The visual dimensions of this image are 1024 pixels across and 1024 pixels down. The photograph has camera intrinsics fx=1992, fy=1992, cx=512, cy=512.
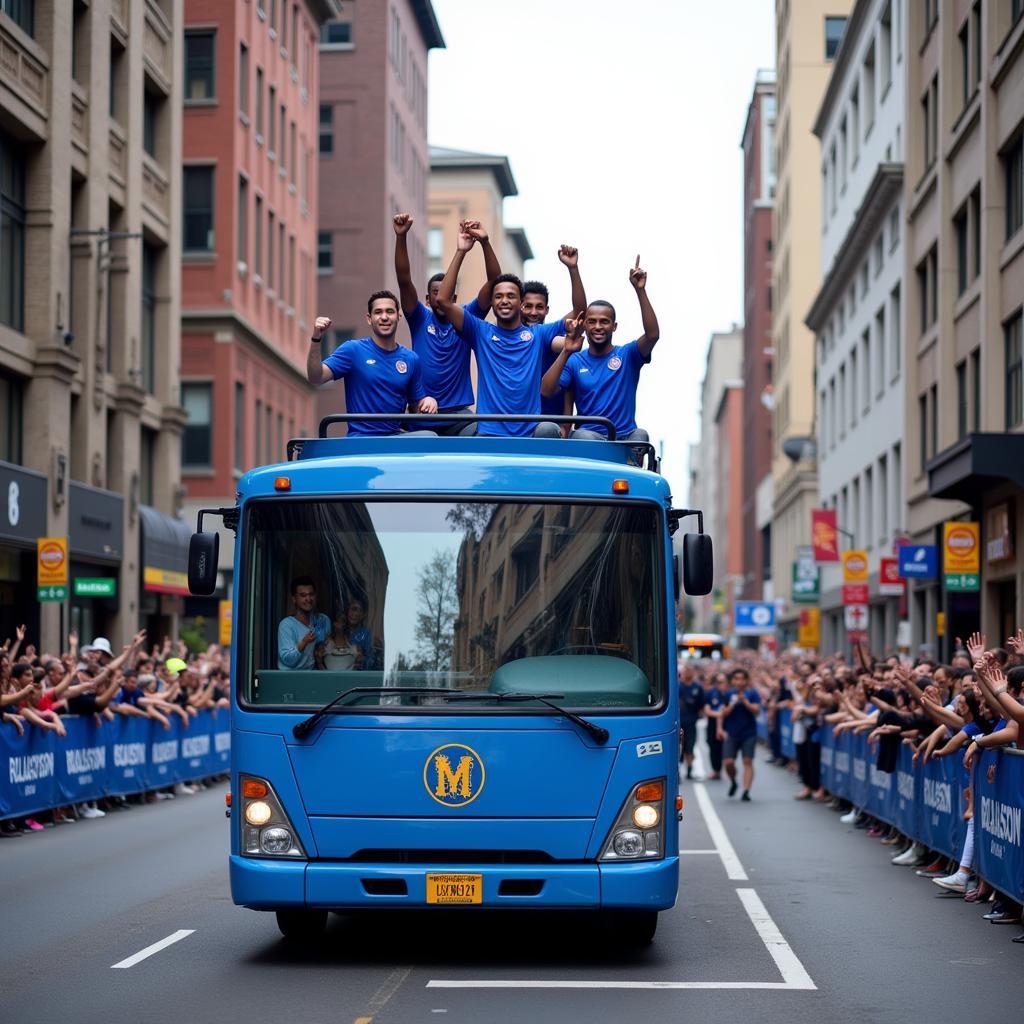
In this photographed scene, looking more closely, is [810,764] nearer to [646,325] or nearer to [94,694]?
[94,694]

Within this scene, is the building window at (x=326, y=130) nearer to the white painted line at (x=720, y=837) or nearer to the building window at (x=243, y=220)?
the building window at (x=243, y=220)

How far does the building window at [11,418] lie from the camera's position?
34406mm

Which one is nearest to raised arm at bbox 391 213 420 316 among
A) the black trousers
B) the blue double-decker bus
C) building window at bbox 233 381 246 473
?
the blue double-decker bus

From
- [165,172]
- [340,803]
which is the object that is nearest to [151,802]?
[340,803]

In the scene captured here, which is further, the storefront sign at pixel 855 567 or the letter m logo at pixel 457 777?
the storefront sign at pixel 855 567

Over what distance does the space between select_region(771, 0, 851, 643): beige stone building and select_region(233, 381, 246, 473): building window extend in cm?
2757

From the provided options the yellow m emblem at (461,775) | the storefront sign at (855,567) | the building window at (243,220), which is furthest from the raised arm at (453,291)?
the building window at (243,220)

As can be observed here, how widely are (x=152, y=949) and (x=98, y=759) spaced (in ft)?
40.5

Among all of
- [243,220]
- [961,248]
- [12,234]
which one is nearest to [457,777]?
[12,234]

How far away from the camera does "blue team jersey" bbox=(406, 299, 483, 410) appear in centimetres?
1285

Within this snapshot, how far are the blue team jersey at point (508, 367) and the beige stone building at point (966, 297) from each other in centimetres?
1871

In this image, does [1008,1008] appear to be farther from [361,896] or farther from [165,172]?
[165,172]

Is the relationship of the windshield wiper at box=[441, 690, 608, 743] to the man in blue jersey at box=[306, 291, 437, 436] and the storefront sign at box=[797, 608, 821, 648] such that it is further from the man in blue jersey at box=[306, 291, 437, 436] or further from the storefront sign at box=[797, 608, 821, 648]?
the storefront sign at box=[797, 608, 821, 648]

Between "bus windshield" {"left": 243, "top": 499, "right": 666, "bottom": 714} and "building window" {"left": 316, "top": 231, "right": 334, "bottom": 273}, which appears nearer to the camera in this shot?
"bus windshield" {"left": 243, "top": 499, "right": 666, "bottom": 714}
